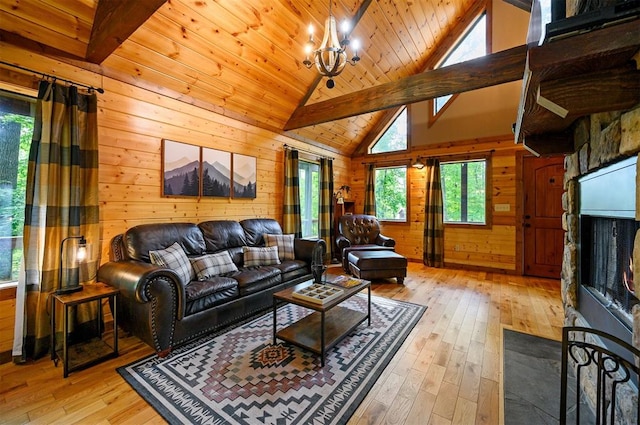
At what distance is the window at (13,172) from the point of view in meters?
2.07

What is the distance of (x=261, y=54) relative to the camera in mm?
3199

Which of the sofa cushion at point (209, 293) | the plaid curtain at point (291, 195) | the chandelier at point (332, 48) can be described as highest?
the chandelier at point (332, 48)

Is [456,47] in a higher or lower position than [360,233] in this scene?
higher

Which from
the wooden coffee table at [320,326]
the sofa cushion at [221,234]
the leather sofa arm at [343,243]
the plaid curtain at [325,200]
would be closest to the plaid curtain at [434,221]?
the leather sofa arm at [343,243]

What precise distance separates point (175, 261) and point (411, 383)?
2136 millimetres

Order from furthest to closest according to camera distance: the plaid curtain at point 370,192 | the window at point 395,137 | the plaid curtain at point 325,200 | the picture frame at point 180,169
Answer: the plaid curtain at point 370,192
the window at point 395,137
the plaid curtain at point 325,200
the picture frame at point 180,169

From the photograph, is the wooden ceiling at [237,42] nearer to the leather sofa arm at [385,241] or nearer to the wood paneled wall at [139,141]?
the wood paneled wall at [139,141]

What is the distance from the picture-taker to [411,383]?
69.8 inches

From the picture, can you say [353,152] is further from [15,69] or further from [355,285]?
[15,69]

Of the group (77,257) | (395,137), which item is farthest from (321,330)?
(395,137)

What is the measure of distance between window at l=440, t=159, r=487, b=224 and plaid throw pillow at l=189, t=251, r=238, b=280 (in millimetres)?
4247

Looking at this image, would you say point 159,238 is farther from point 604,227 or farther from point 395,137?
point 395,137

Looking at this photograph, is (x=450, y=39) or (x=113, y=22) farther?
(x=450, y=39)

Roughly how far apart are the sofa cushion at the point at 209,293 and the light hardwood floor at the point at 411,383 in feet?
1.63
